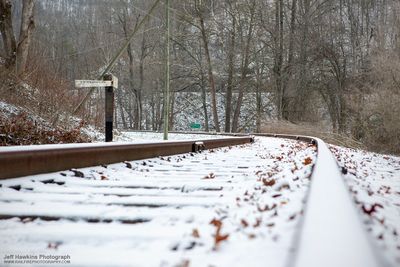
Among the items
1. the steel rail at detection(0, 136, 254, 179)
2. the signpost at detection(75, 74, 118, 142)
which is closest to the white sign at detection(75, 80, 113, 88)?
the signpost at detection(75, 74, 118, 142)

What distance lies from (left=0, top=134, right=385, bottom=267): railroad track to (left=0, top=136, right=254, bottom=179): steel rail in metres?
0.01

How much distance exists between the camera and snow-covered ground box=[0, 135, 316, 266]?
1.52m

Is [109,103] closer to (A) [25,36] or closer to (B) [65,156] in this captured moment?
(A) [25,36]

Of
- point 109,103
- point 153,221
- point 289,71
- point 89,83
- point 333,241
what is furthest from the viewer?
point 289,71

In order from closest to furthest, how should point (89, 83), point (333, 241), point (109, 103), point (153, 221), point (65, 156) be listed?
point (333, 241), point (153, 221), point (65, 156), point (89, 83), point (109, 103)

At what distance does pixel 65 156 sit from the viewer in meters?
3.80

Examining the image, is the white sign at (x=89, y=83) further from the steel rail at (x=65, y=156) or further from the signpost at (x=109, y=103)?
the steel rail at (x=65, y=156)

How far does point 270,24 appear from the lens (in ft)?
99.9

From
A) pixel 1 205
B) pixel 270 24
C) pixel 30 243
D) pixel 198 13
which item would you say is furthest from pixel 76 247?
pixel 270 24

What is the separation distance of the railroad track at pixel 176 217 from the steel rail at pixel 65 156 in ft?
0.04

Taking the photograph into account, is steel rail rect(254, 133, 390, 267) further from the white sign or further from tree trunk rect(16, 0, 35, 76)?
tree trunk rect(16, 0, 35, 76)

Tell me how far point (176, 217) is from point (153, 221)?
5.2 inches

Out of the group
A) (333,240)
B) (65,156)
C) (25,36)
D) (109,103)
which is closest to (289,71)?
(25,36)

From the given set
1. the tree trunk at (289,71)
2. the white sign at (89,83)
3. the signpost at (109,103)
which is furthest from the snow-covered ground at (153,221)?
the tree trunk at (289,71)
